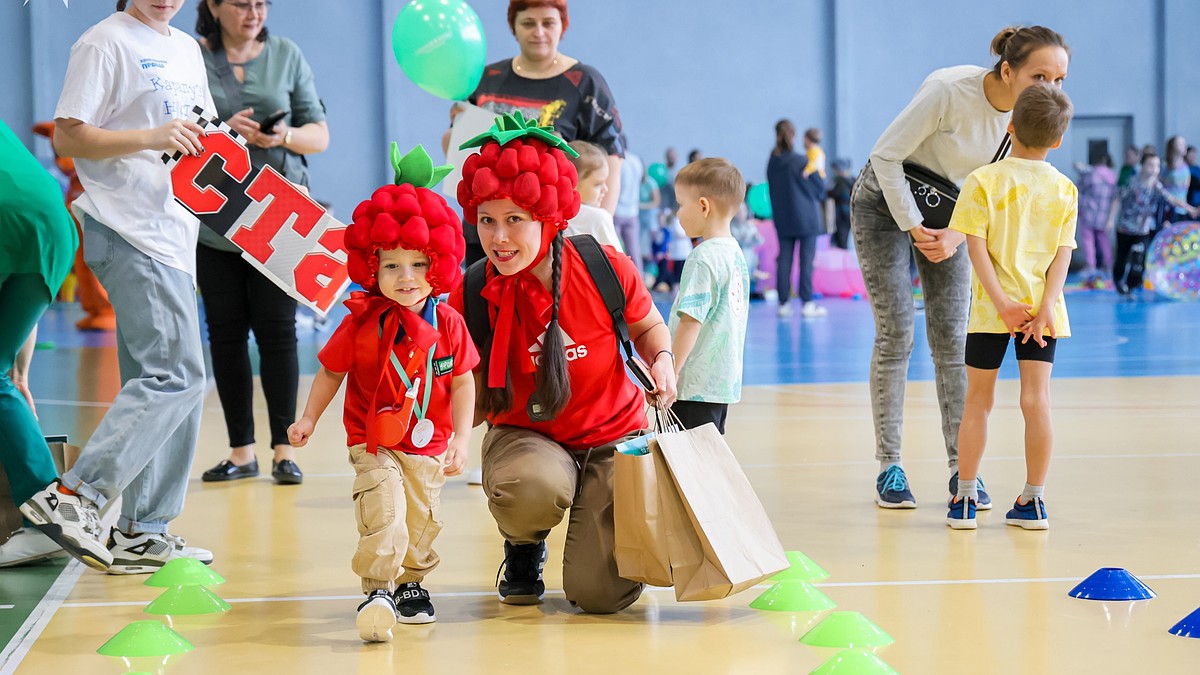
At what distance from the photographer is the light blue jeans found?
3393 mm

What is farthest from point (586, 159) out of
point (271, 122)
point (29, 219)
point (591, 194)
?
point (29, 219)

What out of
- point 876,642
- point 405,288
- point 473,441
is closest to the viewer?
point 876,642

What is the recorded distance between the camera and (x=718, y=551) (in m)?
2.85

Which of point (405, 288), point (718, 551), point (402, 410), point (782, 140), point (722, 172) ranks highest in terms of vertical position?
point (782, 140)

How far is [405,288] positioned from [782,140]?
11.1m

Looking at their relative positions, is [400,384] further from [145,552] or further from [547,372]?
[145,552]

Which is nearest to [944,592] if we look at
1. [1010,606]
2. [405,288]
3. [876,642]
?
[1010,606]

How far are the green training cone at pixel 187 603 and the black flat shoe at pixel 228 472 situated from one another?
1.73 metres

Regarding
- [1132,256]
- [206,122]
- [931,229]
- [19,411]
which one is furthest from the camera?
[1132,256]

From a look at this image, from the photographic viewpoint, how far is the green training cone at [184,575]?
3.35 metres

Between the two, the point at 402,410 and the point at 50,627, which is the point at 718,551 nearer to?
the point at 402,410

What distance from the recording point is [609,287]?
10.6 feet

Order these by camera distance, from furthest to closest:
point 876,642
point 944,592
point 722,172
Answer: point 722,172, point 944,592, point 876,642

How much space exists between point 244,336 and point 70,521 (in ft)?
5.45
